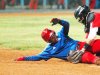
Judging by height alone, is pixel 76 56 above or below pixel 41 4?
above

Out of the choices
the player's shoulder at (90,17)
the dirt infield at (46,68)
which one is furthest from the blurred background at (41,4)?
the player's shoulder at (90,17)

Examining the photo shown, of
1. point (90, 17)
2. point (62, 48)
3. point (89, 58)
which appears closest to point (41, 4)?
point (62, 48)

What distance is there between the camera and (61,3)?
119 feet

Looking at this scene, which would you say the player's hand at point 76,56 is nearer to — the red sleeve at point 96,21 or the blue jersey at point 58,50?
the blue jersey at point 58,50

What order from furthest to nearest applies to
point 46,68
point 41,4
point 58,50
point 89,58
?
1. point 41,4
2. point 58,50
3. point 89,58
4. point 46,68

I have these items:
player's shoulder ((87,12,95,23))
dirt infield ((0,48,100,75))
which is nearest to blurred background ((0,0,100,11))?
dirt infield ((0,48,100,75))

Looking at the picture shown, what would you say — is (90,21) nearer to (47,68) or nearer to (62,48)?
(62,48)

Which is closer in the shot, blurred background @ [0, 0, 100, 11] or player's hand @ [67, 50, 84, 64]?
player's hand @ [67, 50, 84, 64]

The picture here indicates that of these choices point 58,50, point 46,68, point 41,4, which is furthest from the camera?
point 41,4

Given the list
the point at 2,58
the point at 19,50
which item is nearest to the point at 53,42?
the point at 2,58

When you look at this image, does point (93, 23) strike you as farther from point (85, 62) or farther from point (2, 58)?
point (2, 58)

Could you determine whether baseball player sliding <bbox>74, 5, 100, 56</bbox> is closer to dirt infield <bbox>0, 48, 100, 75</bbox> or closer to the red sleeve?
the red sleeve

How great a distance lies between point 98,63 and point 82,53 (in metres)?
0.47

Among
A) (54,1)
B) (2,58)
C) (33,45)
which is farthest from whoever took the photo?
(54,1)
